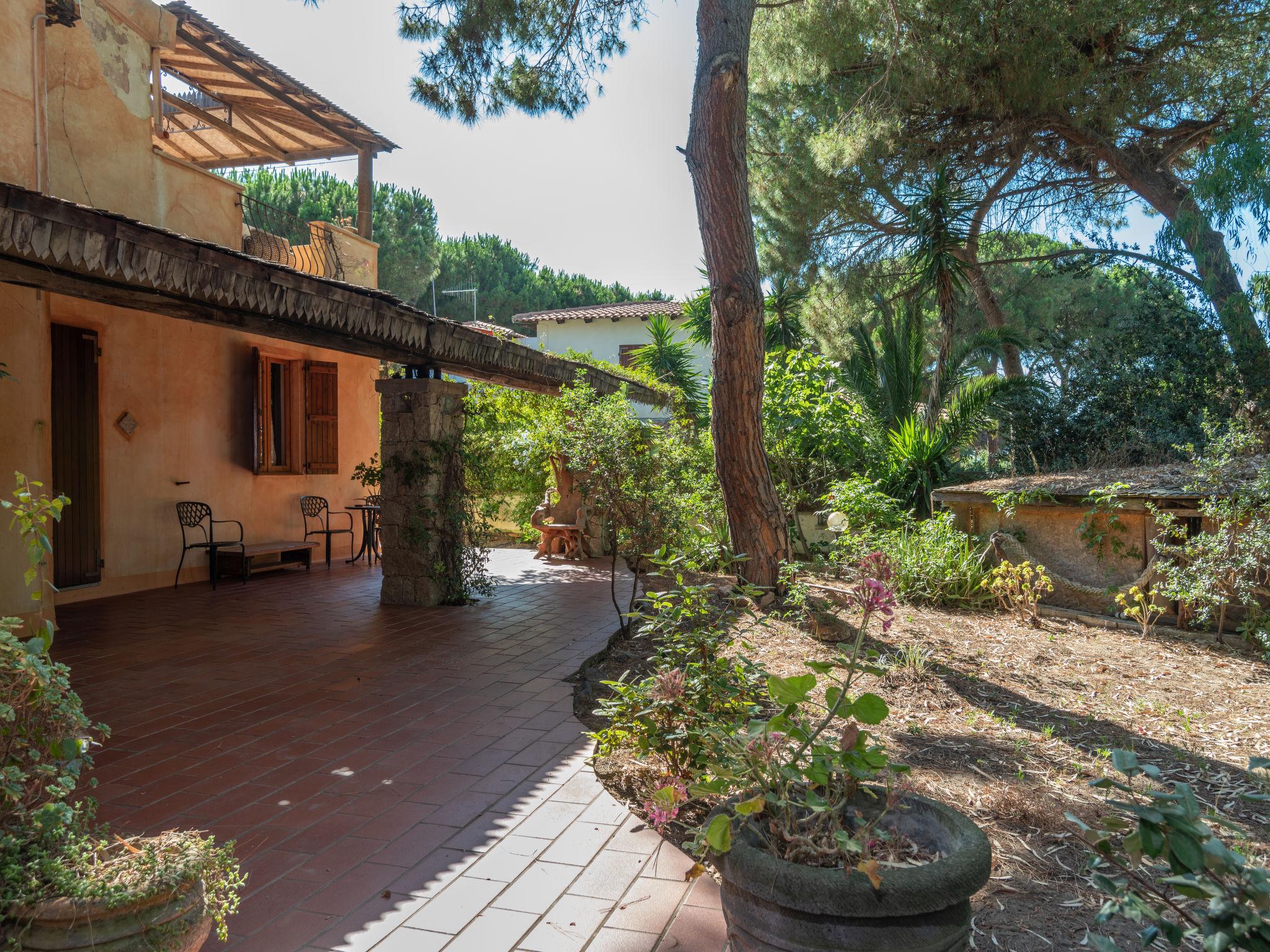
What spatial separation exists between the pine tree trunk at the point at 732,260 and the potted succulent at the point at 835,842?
441 centimetres

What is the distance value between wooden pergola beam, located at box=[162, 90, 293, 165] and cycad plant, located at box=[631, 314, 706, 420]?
6.60 m

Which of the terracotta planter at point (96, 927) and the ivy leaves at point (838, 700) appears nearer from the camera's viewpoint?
the terracotta planter at point (96, 927)

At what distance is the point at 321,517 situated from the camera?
36.1 feet

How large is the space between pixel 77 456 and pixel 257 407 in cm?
223

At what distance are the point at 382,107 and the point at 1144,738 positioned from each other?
11.8 meters

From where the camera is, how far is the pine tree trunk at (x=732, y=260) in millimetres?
6527

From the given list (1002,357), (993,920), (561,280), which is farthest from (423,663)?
(561,280)

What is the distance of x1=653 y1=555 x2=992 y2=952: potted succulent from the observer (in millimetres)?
1657

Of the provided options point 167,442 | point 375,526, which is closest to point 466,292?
point 375,526

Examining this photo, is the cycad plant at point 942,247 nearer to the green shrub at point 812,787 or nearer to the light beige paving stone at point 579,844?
the light beige paving stone at point 579,844

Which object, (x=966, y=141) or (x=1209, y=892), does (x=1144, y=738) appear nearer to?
(x=1209, y=892)

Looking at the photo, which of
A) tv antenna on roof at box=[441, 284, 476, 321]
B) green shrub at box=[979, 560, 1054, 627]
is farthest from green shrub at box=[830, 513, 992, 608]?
tv antenna on roof at box=[441, 284, 476, 321]

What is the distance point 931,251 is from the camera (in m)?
10.2

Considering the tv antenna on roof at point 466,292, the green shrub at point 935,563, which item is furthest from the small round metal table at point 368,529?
the tv antenna on roof at point 466,292
